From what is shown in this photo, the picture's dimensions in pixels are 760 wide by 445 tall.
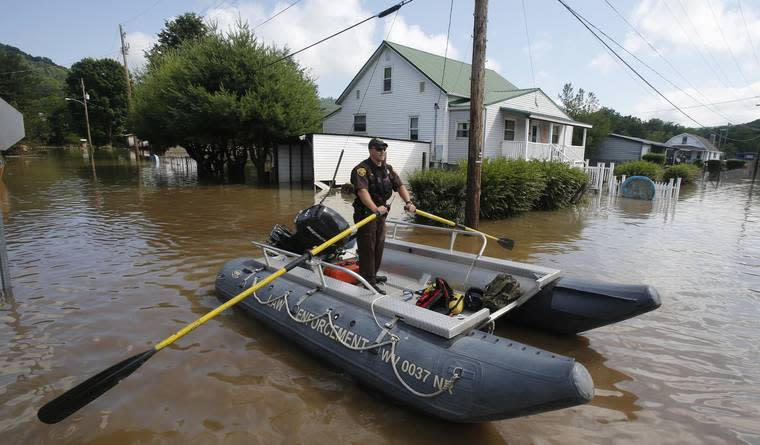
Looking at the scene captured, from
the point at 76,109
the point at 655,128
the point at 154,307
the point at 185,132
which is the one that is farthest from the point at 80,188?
the point at 655,128

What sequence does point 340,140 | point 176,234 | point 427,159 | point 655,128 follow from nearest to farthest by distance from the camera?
point 176,234, point 340,140, point 427,159, point 655,128

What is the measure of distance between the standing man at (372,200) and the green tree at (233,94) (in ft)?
48.8

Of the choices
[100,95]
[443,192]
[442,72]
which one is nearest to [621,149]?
[442,72]

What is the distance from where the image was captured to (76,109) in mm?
60656

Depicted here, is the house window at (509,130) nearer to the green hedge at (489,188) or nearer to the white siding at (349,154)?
the white siding at (349,154)

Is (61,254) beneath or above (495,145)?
beneath

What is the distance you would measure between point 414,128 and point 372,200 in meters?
18.6

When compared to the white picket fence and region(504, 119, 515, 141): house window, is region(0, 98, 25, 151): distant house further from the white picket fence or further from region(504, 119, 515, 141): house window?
region(504, 119, 515, 141): house window

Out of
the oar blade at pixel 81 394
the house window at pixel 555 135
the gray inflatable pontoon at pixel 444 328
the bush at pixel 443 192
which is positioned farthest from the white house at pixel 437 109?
the oar blade at pixel 81 394

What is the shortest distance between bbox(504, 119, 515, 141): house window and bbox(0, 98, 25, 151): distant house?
21146mm

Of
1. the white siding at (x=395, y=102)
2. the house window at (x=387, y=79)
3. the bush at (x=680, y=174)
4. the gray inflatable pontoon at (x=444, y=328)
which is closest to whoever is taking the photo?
the gray inflatable pontoon at (x=444, y=328)

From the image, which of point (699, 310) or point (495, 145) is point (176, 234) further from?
point (495, 145)

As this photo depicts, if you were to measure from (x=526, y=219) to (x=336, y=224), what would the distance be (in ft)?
26.1

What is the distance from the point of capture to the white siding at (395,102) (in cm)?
2172
